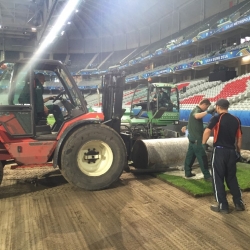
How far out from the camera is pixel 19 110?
4777 mm

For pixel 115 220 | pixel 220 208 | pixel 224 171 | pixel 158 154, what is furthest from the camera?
pixel 158 154

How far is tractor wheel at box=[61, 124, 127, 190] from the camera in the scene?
491 cm

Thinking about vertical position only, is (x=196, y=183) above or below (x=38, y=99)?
below

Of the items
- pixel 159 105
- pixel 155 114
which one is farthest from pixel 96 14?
pixel 155 114

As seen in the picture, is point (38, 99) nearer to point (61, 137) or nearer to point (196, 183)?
point (61, 137)

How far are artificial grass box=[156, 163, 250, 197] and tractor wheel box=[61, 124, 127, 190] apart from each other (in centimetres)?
107

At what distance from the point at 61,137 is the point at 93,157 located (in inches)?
27.4

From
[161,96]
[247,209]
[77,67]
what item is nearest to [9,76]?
[247,209]

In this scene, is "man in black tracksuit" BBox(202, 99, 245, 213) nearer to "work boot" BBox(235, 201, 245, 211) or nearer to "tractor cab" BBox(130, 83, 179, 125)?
"work boot" BBox(235, 201, 245, 211)

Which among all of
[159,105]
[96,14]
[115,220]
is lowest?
[115,220]

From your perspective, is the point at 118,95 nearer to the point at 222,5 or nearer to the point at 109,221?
the point at 109,221

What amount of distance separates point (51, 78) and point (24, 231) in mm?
3021

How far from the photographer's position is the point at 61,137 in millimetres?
4926

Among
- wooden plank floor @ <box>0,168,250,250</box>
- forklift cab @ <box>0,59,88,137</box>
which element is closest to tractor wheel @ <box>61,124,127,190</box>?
wooden plank floor @ <box>0,168,250,250</box>
